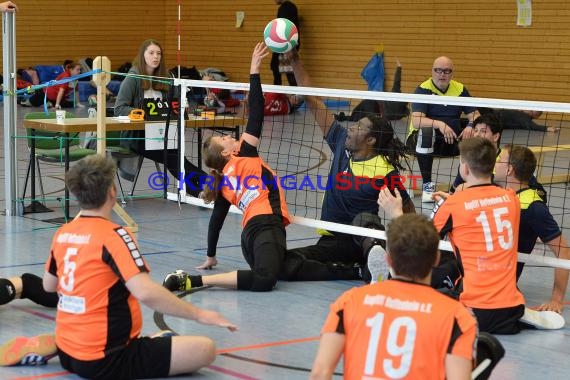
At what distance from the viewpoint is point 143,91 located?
873 centimetres

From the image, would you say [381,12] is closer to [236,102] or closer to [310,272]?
[236,102]

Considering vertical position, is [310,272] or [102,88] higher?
[102,88]

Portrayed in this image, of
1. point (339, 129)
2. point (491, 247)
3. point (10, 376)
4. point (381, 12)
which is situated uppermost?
point (381, 12)

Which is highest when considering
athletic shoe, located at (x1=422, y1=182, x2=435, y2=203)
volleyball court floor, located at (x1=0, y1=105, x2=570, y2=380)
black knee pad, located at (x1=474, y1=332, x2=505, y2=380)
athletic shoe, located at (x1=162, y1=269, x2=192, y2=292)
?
black knee pad, located at (x1=474, y1=332, x2=505, y2=380)

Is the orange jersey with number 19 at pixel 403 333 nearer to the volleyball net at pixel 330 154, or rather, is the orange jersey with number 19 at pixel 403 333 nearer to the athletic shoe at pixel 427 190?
the volleyball net at pixel 330 154

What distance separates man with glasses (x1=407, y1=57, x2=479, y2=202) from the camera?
8.48 metres

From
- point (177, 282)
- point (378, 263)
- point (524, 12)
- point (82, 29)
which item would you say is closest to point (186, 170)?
point (177, 282)

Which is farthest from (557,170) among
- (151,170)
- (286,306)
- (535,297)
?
(286,306)

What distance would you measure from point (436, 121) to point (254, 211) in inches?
122

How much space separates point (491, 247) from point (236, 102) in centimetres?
1317

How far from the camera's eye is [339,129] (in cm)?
635

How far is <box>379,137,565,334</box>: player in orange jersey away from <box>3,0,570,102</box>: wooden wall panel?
441 inches

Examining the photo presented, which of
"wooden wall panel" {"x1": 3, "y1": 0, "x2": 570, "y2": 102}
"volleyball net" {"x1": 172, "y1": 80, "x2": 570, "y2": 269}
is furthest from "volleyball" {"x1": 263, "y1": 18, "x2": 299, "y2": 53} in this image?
"wooden wall panel" {"x1": 3, "y1": 0, "x2": 570, "y2": 102}

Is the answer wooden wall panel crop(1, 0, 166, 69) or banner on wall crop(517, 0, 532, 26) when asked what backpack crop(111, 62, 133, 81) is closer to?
wooden wall panel crop(1, 0, 166, 69)
